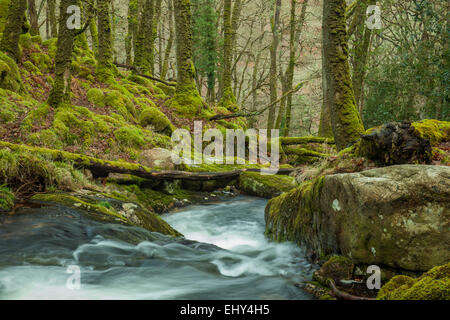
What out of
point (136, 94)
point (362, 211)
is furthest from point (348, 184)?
point (136, 94)

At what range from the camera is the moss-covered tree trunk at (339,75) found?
7793mm

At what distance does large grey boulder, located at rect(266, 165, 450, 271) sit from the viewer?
3.59 meters

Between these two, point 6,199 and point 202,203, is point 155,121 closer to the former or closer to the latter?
point 202,203

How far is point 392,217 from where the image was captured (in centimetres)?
374

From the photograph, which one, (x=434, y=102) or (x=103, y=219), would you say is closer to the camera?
(x=103, y=219)

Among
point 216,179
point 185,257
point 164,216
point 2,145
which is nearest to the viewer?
point 185,257

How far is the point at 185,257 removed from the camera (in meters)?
5.09

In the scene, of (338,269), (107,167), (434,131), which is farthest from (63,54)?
(434,131)

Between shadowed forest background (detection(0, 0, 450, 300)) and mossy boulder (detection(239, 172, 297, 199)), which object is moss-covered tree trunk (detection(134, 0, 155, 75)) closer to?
shadowed forest background (detection(0, 0, 450, 300))

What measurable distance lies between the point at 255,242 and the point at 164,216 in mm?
2736

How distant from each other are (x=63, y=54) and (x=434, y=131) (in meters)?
9.44

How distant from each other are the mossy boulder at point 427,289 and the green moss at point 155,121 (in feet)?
37.4

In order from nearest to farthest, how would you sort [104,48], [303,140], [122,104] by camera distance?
[122,104] → [303,140] → [104,48]
